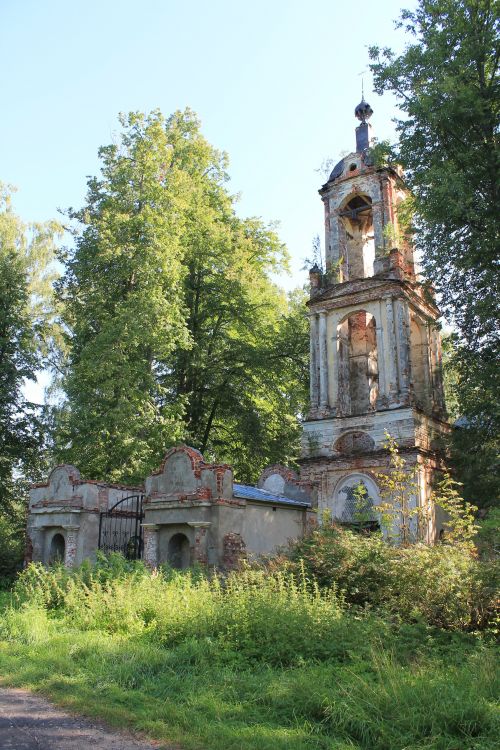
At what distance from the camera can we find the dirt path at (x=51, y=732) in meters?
5.38

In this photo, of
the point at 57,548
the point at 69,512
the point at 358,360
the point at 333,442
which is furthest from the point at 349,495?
the point at 57,548

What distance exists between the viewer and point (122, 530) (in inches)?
688

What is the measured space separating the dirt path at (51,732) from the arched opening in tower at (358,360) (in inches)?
700

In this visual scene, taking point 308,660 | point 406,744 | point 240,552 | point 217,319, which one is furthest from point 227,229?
point 406,744

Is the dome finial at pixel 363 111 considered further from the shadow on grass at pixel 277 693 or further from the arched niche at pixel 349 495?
the shadow on grass at pixel 277 693

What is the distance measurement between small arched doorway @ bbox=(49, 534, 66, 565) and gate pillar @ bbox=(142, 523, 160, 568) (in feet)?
Answer: 10.6

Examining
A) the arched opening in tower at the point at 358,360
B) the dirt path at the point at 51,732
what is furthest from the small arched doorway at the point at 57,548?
the dirt path at the point at 51,732

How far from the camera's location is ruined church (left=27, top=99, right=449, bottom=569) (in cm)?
1506

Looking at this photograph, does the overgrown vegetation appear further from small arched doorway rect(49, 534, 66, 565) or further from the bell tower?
the bell tower

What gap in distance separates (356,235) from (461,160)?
9447 mm

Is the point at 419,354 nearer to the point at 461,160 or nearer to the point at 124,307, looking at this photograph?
the point at 461,160

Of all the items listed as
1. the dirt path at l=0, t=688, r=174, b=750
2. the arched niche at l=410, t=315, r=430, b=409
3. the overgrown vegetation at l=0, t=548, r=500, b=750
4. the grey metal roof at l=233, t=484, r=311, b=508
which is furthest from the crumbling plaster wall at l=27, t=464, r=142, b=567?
the arched niche at l=410, t=315, r=430, b=409

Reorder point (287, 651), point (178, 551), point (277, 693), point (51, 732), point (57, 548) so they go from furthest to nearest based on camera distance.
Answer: point (57, 548) → point (178, 551) → point (287, 651) → point (277, 693) → point (51, 732)

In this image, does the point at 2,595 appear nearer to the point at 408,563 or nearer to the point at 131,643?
the point at 131,643
